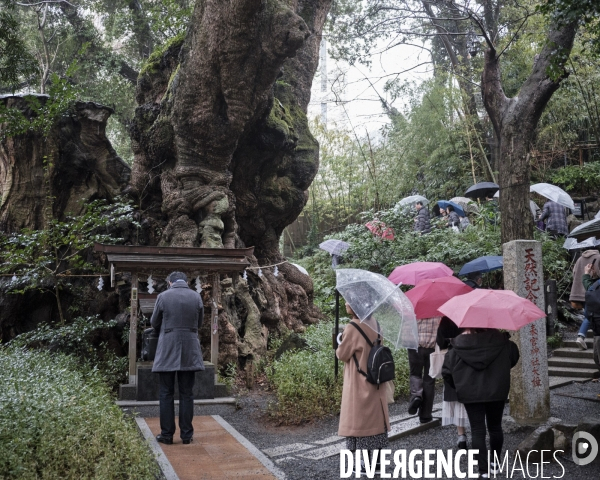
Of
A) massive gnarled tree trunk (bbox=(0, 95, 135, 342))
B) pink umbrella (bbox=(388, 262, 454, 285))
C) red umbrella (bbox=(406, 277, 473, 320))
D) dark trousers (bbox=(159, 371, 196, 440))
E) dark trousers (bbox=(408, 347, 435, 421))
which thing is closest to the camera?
dark trousers (bbox=(159, 371, 196, 440))

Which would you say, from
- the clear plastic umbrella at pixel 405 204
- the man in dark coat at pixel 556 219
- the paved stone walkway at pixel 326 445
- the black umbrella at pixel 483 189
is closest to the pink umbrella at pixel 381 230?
the clear plastic umbrella at pixel 405 204

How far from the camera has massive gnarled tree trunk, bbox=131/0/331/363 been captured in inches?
437

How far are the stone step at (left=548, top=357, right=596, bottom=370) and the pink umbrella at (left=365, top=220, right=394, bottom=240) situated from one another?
5.78 m

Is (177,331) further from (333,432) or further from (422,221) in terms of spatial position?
(422,221)

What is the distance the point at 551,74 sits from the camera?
336 inches

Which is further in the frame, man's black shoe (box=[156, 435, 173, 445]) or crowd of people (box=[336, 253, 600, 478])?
man's black shoe (box=[156, 435, 173, 445])

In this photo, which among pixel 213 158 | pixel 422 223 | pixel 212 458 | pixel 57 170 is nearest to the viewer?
pixel 212 458

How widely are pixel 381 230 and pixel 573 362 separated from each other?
21.0 ft

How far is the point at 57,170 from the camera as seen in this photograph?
13086mm

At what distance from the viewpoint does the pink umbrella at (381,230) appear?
15.5 meters

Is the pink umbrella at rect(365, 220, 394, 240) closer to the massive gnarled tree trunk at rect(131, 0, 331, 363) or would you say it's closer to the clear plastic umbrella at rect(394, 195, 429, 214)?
the clear plastic umbrella at rect(394, 195, 429, 214)

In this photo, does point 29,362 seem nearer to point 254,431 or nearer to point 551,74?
point 254,431

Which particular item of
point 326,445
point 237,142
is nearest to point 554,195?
point 237,142

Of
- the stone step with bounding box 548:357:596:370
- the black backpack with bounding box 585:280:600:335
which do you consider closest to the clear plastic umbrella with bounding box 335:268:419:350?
the black backpack with bounding box 585:280:600:335
